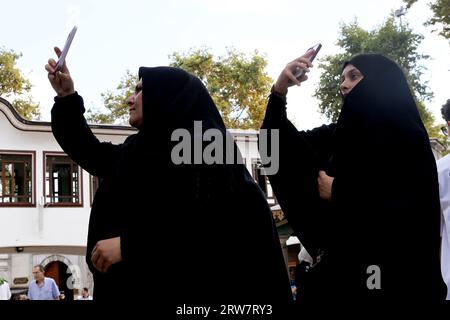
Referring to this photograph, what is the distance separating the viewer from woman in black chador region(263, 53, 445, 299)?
7.52ft

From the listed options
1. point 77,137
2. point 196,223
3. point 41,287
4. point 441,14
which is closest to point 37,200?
point 41,287

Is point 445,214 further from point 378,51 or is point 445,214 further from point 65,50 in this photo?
point 378,51

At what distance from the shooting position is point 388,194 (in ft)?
7.72

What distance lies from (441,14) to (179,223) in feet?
41.8

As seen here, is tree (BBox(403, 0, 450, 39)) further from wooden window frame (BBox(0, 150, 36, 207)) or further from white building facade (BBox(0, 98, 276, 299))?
wooden window frame (BBox(0, 150, 36, 207))

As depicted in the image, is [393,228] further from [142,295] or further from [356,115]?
[142,295]

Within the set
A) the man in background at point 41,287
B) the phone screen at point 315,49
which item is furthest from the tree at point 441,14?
the phone screen at point 315,49

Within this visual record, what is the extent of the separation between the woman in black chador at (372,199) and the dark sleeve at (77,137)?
858mm

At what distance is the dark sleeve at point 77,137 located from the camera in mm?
3086

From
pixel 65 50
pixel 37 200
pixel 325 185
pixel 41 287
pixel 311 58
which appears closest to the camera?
pixel 325 185

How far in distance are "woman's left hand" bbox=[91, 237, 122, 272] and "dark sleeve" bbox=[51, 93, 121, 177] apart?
694 millimetres

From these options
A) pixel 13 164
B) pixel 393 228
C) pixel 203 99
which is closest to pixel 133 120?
pixel 203 99

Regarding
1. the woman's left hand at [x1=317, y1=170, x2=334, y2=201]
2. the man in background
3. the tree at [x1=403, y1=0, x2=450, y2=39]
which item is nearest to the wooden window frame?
the man in background

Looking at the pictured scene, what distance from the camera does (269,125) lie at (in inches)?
111
